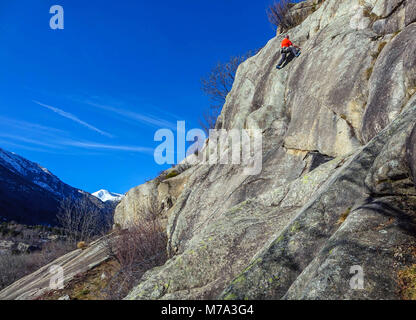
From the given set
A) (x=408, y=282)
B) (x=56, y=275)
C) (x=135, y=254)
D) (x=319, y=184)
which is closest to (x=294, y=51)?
(x=319, y=184)

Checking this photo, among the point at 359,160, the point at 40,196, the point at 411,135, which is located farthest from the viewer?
the point at 40,196

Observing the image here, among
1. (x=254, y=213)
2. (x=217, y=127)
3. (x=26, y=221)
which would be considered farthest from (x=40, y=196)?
(x=254, y=213)

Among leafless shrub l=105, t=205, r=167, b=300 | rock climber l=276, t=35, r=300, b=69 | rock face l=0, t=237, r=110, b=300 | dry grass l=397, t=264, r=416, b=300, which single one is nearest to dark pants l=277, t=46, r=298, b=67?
rock climber l=276, t=35, r=300, b=69

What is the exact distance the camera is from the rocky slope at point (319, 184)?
11.3 feet

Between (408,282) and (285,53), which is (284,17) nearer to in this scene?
(285,53)

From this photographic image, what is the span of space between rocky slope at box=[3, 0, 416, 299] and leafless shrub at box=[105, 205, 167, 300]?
0.86 meters

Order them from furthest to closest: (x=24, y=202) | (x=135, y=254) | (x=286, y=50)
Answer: (x=24, y=202) < (x=286, y=50) < (x=135, y=254)

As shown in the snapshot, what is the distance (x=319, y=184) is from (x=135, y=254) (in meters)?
8.16

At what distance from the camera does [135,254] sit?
38.4ft

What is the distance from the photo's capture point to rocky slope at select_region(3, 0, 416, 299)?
3.45 m

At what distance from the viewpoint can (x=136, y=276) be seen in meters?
10.2

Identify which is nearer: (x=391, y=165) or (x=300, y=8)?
(x=391, y=165)
